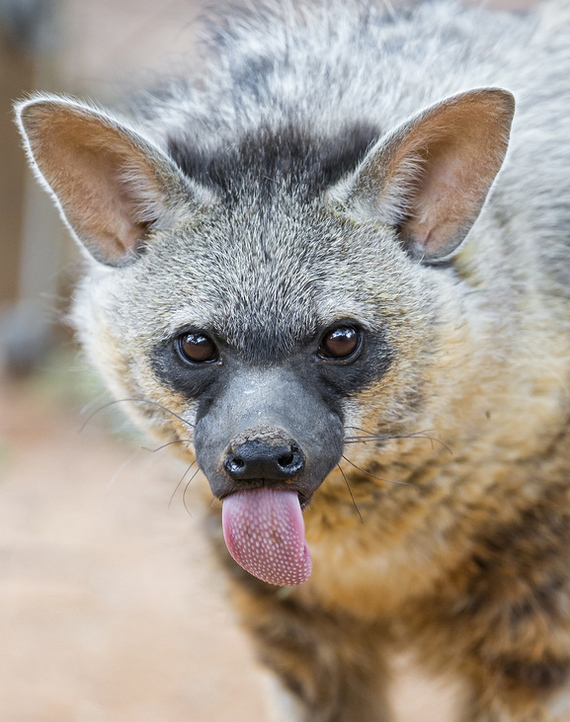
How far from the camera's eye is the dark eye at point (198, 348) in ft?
8.39

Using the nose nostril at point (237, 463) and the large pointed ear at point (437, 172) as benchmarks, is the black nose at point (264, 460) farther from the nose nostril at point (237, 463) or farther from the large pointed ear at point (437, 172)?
the large pointed ear at point (437, 172)

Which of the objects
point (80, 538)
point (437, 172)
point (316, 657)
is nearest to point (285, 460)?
point (437, 172)

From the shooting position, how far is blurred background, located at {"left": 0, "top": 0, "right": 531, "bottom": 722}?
4129mm

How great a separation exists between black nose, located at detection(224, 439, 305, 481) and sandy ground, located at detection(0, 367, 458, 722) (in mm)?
956

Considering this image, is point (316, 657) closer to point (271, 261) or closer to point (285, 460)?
point (285, 460)

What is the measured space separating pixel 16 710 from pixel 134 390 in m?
2.04

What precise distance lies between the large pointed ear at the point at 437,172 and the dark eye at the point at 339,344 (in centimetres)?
35

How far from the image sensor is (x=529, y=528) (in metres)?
2.96

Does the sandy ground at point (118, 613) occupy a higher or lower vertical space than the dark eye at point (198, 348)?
lower

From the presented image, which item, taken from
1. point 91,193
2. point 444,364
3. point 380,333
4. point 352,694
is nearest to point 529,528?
point 444,364

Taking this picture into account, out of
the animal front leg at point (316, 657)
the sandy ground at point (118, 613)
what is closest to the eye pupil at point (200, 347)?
the sandy ground at point (118, 613)

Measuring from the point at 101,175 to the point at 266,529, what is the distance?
45.4 inches

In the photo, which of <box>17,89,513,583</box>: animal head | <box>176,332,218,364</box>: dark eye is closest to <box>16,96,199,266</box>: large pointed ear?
<box>17,89,513,583</box>: animal head

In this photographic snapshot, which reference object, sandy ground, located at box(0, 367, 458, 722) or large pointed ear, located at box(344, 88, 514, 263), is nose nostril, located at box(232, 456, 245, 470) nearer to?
large pointed ear, located at box(344, 88, 514, 263)
